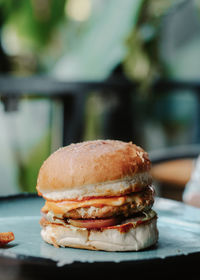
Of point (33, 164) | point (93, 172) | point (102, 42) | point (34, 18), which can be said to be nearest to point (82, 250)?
point (93, 172)

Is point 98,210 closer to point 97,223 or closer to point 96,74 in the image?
point 97,223

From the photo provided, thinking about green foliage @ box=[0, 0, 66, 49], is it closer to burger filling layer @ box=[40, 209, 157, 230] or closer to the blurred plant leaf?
the blurred plant leaf

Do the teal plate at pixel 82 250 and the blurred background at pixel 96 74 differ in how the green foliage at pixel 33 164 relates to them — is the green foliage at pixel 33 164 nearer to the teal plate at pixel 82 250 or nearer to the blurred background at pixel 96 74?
the blurred background at pixel 96 74

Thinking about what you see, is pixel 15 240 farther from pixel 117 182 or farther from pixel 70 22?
pixel 70 22

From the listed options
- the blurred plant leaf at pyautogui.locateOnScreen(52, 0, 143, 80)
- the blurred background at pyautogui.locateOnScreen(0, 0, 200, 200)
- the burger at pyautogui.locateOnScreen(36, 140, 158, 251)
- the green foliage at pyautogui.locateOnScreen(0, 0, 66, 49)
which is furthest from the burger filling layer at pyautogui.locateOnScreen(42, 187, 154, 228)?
the green foliage at pyautogui.locateOnScreen(0, 0, 66, 49)

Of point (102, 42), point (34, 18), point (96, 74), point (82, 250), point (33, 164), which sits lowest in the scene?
point (33, 164)

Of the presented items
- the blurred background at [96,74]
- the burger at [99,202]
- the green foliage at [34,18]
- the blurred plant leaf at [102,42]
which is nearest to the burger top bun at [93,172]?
the burger at [99,202]
